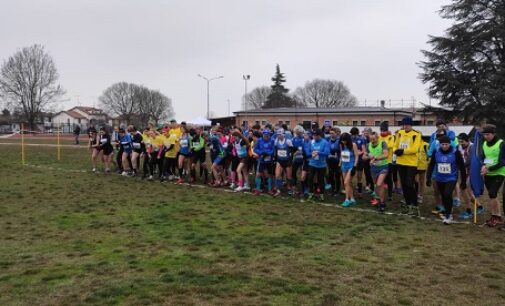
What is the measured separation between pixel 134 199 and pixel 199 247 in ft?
16.2

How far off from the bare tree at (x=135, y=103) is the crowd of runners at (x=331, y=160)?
87472 mm

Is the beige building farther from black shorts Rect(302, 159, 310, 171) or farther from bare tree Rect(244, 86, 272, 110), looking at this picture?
black shorts Rect(302, 159, 310, 171)

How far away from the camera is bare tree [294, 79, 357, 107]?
98.5 meters

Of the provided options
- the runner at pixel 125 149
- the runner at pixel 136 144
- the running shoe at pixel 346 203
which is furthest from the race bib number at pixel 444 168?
the runner at pixel 125 149

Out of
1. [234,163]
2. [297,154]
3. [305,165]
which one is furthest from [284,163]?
[234,163]

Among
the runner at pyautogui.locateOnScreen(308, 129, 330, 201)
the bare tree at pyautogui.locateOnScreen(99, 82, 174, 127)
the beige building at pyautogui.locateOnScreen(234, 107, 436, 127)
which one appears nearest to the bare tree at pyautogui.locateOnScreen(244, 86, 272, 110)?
the bare tree at pyautogui.locateOnScreen(99, 82, 174, 127)

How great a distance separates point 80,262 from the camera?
625 centimetres

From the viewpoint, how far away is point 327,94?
325ft

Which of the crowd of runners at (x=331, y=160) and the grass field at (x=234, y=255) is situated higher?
the crowd of runners at (x=331, y=160)

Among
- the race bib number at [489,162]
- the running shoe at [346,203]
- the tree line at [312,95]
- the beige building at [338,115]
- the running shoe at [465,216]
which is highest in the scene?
the tree line at [312,95]

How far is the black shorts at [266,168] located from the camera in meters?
12.8

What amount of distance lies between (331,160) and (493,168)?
14.2ft

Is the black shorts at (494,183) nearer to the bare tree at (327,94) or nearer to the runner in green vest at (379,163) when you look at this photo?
the runner in green vest at (379,163)

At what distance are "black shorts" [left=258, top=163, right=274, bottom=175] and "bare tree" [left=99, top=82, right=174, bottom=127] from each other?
91.1m
